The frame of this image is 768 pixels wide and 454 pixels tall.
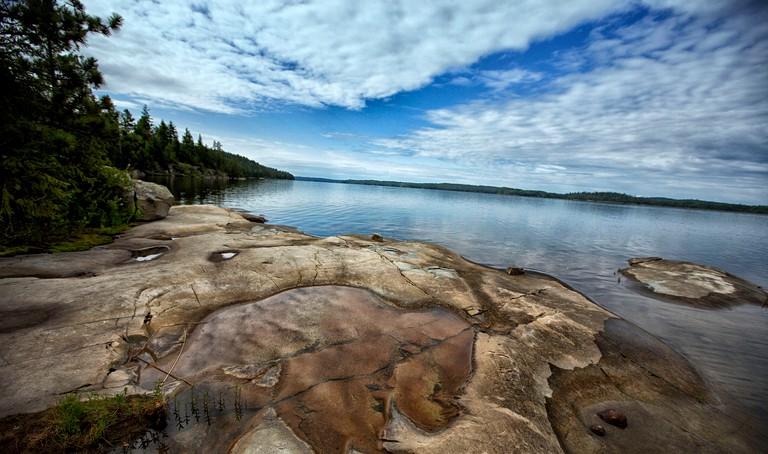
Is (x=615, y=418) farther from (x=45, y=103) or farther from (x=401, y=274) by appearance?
(x=45, y=103)

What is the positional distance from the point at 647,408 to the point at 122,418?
26.6 ft

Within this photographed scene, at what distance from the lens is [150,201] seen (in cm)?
1511

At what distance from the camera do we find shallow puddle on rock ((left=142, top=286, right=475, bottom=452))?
3.68 meters

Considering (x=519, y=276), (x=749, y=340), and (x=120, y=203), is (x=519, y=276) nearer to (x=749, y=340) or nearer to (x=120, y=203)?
(x=749, y=340)

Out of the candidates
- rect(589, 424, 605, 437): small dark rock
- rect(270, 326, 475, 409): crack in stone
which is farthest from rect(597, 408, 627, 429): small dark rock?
rect(270, 326, 475, 409): crack in stone

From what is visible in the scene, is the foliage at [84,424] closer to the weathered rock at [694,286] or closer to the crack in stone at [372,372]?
the crack in stone at [372,372]

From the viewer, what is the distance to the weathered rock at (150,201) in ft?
48.3

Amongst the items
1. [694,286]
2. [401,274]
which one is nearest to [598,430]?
[401,274]

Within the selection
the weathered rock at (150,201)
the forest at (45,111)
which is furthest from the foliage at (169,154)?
Result: the forest at (45,111)

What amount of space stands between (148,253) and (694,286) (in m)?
23.1

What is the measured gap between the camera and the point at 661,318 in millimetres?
10031

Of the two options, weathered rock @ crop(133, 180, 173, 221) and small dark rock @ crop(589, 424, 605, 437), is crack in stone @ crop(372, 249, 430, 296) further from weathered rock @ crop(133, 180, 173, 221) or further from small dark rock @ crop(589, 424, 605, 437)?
weathered rock @ crop(133, 180, 173, 221)

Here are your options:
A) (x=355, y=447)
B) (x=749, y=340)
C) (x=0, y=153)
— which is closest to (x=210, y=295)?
(x=0, y=153)

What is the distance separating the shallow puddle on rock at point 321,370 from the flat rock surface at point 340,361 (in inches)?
1.1
